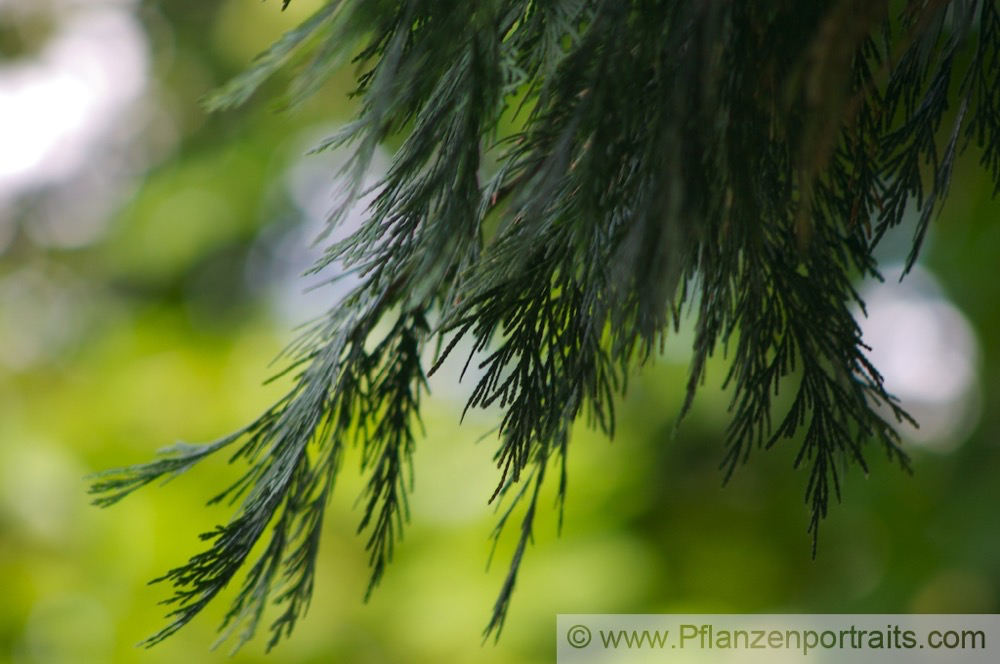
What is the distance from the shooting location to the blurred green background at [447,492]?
2.44m

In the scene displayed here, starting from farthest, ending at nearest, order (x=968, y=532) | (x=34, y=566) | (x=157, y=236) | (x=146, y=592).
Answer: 1. (x=157, y=236)
2. (x=34, y=566)
3. (x=146, y=592)
4. (x=968, y=532)

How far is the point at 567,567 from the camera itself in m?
2.43

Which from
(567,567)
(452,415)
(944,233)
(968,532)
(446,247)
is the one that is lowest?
(446,247)

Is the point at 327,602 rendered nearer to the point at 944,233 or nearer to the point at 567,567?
the point at 567,567

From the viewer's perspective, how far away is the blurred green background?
7.99 feet

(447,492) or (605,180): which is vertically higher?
(447,492)

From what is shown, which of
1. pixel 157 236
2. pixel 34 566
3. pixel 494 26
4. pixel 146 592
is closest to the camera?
pixel 494 26

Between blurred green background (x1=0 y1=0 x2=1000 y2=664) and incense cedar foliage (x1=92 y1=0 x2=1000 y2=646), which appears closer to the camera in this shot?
incense cedar foliage (x1=92 y1=0 x2=1000 y2=646)

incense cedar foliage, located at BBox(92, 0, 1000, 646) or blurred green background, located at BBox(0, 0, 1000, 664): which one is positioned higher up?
blurred green background, located at BBox(0, 0, 1000, 664)

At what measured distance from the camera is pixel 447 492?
2.60 m

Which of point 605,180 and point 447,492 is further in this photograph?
point 447,492

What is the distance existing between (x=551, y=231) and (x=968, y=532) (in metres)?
2.22

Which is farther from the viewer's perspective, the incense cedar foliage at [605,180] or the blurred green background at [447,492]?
the blurred green background at [447,492]

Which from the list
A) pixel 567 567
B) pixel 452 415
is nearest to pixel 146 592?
pixel 452 415
